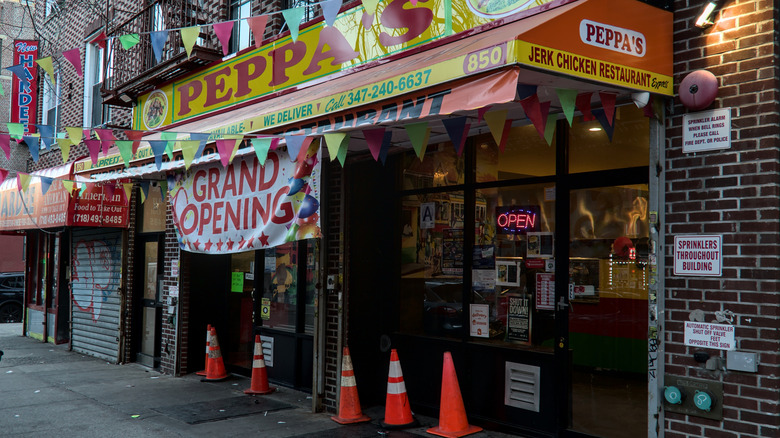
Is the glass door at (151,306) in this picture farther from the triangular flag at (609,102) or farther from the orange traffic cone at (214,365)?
the triangular flag at (609,102)

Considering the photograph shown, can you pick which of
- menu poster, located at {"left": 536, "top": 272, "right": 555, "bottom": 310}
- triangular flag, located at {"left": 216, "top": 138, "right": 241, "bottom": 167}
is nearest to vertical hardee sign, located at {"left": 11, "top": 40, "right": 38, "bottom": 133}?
triangular flag, located at {"left": 216, "top": 138, "right": 241, "bottom": 167}

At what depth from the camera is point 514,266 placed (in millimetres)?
6910

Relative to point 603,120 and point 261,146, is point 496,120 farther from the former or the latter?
point 261,146

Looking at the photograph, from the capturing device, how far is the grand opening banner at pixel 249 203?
21.8 ft

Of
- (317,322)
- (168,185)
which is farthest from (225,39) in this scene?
(317,322)

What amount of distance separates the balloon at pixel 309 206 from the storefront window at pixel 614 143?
99.8 inches

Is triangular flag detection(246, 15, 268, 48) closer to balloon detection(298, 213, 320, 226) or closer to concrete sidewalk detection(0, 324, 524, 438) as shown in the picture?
balloon detection(298, 213, 320, 226)

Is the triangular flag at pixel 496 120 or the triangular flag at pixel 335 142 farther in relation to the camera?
the triangular flag at pixel 335 142

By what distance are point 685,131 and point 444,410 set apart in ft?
12.0

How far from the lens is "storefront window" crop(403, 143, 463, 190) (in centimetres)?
757

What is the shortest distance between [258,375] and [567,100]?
625 centimetres

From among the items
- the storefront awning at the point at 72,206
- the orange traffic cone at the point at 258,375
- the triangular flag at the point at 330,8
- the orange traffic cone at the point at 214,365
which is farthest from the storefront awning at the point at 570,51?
the storefront awning at the point at 72,206

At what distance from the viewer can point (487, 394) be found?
702 centimetres

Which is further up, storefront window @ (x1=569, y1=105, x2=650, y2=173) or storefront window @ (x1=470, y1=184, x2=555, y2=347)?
storefront window @ (x1=569, y1=105, x2=650, y2=173)
